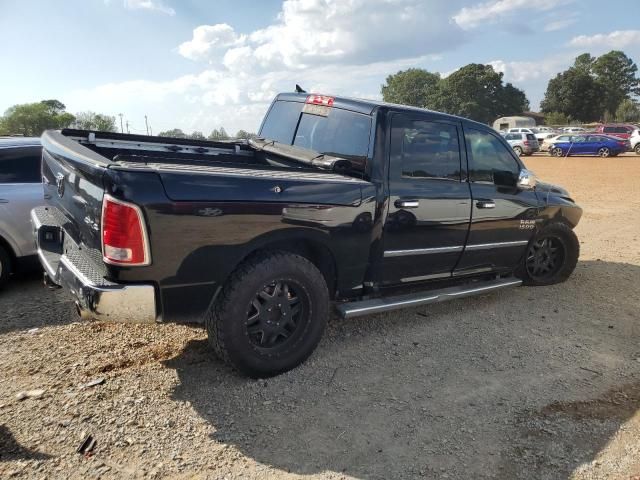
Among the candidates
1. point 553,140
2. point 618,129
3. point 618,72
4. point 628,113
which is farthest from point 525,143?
point 618,72

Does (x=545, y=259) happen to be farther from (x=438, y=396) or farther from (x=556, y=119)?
(x=556, y=119)

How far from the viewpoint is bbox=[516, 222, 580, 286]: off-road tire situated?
5.18 meters

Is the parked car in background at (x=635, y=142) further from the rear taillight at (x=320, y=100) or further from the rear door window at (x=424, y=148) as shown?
the rear taillight at (x=320, y=100)

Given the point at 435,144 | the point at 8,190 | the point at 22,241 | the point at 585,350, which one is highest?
the point at 435,144

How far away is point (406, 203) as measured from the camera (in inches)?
149

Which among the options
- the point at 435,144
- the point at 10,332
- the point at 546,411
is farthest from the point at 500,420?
the point at 10,332

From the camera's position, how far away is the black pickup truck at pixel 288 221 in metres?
2.72

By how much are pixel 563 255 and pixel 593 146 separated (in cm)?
2695

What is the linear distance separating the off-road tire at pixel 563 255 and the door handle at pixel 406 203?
190 centimetres

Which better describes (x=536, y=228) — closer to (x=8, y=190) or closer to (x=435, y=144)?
(x=435, y=144)

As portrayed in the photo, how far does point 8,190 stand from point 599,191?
45.9 ft

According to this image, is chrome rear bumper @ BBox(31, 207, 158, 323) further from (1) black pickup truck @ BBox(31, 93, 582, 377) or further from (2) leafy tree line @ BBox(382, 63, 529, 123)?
(2) leafy tree line @ BBox(382, 63, 529, 123)

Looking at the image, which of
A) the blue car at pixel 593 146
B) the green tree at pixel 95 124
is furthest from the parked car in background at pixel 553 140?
the green tree at pixel 95 124

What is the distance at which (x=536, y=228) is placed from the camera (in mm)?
4996
